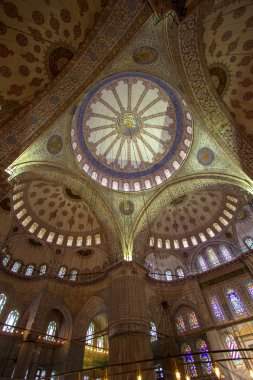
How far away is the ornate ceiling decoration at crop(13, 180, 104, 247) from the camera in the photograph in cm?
1384

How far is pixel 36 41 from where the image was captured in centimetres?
698

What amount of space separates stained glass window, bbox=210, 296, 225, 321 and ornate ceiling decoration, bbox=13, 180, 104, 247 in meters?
8.68

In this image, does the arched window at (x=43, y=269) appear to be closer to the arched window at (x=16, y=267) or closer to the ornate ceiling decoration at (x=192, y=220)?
the arched window at (x=16, y=267)

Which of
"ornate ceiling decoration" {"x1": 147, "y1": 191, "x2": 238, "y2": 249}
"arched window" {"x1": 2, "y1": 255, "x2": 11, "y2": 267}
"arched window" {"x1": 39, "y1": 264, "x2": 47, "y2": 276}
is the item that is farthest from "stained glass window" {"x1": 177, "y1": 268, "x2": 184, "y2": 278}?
"arched window" {"x1": 2, "y1": 255, "x2": 11, "y2": 267}

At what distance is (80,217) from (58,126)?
272 inches

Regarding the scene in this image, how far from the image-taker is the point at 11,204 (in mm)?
12836

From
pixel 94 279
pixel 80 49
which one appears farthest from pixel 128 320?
pixel 80 49

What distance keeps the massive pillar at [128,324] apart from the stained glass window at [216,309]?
5354 millimetres

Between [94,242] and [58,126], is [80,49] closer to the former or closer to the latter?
[58,126]

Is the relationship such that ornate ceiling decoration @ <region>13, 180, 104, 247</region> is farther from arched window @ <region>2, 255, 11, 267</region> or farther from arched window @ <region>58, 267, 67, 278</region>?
arched window @ <region>2, 255, 11, 267</region>

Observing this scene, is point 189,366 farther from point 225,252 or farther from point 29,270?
point 29,270

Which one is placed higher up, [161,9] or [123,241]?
[123,241]

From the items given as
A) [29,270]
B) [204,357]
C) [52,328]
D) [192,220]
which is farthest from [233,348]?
[29,270]

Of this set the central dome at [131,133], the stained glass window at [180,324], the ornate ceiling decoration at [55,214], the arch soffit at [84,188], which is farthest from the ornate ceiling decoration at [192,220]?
the ornate ceiling decoration at [55,214]
